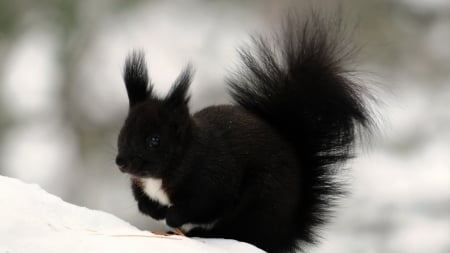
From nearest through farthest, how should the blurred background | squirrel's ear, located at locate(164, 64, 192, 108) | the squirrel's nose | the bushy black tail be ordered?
1. the squirrel's nose
2. squirrel's ear, located at locate(164, 64, 192, 108)
3. the bushy black tail
4. the blurred background

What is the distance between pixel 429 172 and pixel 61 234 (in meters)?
4.35

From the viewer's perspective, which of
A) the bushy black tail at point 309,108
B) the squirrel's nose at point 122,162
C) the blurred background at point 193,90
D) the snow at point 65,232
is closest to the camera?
the snow at point 65,232

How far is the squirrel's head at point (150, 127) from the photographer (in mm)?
2400

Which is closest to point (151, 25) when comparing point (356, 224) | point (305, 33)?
point (356, 224)

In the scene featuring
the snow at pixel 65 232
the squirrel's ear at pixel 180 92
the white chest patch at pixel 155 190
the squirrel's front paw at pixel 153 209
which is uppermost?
the squirrel's ear at pixel 180 92

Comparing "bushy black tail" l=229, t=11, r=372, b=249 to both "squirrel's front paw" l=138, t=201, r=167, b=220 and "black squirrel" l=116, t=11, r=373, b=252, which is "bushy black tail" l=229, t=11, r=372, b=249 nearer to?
"black squirrel" l=116, t=11, r=373, b=252

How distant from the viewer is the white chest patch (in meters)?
2.47

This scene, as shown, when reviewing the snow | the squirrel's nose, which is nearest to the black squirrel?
the squirrel's nose

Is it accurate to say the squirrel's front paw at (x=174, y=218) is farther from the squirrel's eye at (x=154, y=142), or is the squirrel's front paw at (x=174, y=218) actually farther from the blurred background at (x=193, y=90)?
the blurred background at (x=193, y=90)

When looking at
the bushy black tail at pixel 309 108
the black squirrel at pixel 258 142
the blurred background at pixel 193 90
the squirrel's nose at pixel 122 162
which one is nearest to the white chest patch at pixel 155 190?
the black squirrel at pixel 258 142

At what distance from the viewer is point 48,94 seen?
637 centimetres

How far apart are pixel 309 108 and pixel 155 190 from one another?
1.71 ft

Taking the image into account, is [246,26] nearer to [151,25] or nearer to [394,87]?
[151,25]

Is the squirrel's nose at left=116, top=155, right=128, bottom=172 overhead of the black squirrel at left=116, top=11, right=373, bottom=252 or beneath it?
beneath
